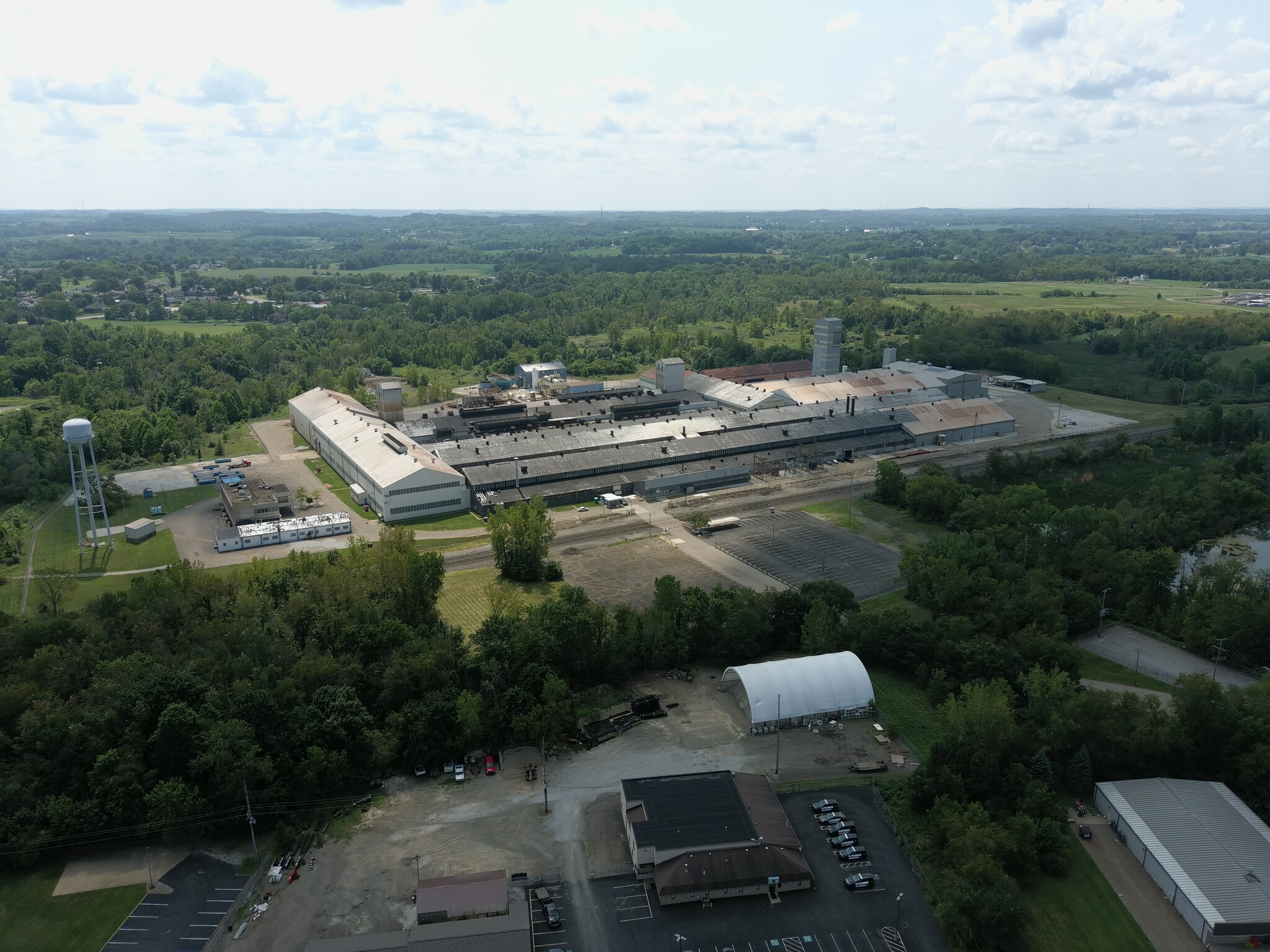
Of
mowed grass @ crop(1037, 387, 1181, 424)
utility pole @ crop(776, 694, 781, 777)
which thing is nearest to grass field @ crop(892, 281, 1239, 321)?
mowed grass @ crop(1037, 387, 1181, 424)

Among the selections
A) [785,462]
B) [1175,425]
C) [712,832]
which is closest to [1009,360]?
[1175,425]

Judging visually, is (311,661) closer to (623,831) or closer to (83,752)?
(83,752)

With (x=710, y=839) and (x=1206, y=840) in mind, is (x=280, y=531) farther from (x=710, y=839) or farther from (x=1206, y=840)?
(x=1206, y=840)

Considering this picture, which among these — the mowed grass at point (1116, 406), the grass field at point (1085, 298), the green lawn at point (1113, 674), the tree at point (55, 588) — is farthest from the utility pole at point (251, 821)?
the grass field at point (1085, 298)

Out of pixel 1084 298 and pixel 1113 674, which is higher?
pixel 1084 298

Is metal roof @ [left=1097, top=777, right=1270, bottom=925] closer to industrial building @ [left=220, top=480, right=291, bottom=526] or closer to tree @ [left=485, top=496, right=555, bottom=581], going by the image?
tree @ [left=485, top=496, right=555, bottom=581]

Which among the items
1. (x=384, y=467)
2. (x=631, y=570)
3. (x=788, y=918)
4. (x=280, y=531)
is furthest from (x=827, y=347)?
(x=788, y=918)
